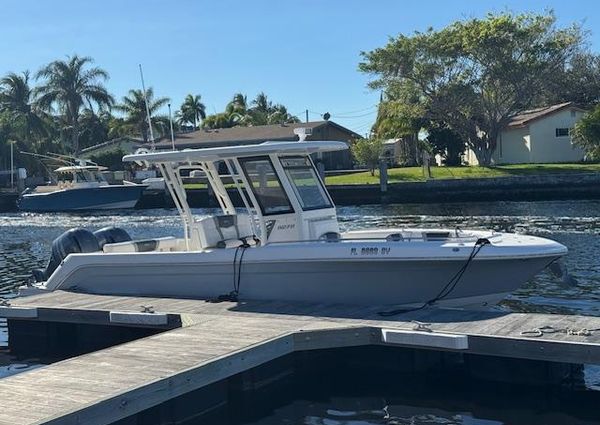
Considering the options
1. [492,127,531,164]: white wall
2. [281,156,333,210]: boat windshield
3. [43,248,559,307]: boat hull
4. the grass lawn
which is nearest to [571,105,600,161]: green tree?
the grass lawn

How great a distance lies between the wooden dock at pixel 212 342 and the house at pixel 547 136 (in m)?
46.8

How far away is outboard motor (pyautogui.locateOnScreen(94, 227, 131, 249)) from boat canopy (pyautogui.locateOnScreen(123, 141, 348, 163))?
233cm

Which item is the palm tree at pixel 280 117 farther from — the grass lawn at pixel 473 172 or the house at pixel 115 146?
the grass lawn at pixel 473 172

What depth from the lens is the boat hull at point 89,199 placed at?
51.0 meters

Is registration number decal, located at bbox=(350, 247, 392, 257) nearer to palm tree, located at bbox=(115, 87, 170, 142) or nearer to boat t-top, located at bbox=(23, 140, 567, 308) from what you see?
boat t-top, located at bbox=(23, 140, 567, 308)

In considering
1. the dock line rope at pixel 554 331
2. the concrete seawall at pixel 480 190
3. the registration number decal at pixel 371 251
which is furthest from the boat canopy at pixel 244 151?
the concrete seawall at pixel 480 190

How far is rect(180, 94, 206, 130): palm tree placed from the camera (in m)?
98.4

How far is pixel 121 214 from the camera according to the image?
4759 cm

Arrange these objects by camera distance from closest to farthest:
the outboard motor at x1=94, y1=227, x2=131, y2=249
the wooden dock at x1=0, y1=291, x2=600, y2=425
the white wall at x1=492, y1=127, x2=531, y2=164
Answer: the wooden dock at x1=0, y1=291, x2=600, y2=425
the outboard motor at x1=94, y1=227, x2=131, y2=249
the white wall at x1=492, y1=127, x2=531, y2=164

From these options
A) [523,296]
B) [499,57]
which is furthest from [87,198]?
[523,296]

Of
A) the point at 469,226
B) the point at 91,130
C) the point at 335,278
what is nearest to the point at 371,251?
the point at 335,278

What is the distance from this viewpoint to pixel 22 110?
77.6 meters

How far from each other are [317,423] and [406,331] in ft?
4.95

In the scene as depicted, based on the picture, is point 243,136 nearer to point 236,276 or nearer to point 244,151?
point 244,151
